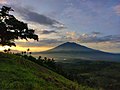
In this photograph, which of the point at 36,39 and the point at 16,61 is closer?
the point at 16,61

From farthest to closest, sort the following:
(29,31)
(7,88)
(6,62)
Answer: (29,31) → (6,62) → (7,88)

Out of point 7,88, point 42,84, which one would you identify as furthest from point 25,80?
point 7,88

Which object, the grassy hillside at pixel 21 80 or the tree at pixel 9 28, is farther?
the tree at pixel 9 28

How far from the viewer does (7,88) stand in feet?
106

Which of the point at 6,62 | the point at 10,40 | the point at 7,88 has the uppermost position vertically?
the point at 10,40

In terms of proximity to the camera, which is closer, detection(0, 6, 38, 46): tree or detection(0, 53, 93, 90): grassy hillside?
detection(0, 53, 93, 90): grassy hillside

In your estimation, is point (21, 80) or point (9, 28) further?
point (9, 28)

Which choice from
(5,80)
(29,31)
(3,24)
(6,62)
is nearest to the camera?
(5,80)

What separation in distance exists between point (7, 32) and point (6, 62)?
6.91 metres

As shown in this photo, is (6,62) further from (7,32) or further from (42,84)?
(42,84)

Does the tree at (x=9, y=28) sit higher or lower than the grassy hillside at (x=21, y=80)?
higher

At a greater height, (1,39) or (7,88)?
(1,39)

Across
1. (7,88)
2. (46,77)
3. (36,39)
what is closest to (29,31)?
(36,39)

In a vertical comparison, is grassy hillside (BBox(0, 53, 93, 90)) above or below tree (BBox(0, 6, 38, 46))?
below
